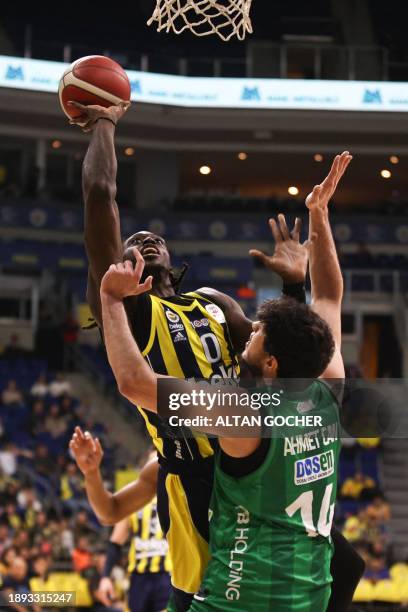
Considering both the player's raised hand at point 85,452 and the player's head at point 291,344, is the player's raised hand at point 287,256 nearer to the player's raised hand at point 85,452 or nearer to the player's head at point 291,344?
the player's head at point 291,344

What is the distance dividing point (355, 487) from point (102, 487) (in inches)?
440

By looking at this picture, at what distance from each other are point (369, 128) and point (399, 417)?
61.9 feet

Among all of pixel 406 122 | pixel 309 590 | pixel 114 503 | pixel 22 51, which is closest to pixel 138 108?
pixel 22 51

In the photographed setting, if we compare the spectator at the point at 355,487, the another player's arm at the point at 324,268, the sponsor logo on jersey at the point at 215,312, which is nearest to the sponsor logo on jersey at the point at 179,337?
the sponsor logo on jersey at the point at 215,312

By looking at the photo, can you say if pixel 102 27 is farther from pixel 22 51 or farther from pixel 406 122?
pixel 406 122

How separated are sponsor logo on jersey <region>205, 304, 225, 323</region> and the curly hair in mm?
1017

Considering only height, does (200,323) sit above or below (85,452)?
above

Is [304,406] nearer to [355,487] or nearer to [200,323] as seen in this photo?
[200,323]

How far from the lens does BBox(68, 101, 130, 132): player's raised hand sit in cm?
378

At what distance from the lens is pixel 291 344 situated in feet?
10.3

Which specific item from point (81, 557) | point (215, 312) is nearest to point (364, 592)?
point (81, 557)

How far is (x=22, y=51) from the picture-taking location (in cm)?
2033

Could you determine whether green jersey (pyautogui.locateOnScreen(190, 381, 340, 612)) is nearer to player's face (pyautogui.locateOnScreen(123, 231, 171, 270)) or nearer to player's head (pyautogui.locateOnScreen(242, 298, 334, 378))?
player's head (pyautogui.locateOnScreen(242, 298, 334, 378))

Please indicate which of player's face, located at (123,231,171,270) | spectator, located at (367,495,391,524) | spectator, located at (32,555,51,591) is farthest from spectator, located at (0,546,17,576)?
player's face, located at (123,231,171,270)
